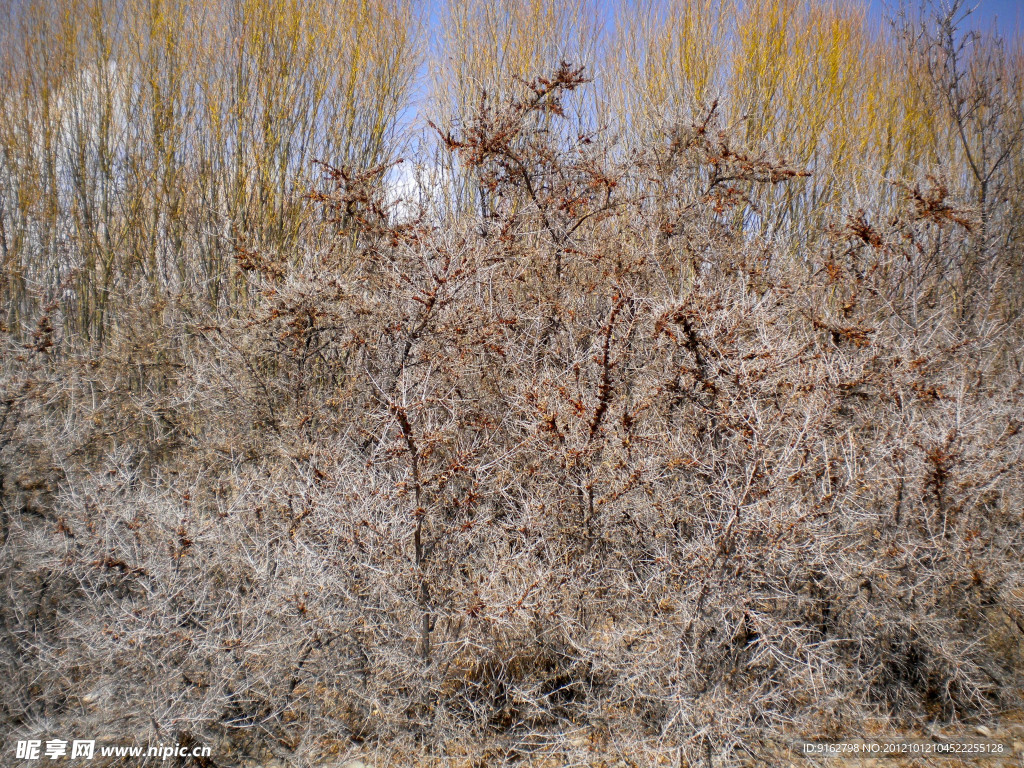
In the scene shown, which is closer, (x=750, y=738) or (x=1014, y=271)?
(x=750, y=738)

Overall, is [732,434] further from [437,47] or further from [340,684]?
[437,47]

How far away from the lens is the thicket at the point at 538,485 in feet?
10.0

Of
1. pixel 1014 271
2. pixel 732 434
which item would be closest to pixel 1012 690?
pixel 732 434

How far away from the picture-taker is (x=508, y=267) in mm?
4637

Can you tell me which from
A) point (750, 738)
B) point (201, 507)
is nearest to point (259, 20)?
point (201, 507)

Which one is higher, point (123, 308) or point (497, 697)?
point (123, 308)

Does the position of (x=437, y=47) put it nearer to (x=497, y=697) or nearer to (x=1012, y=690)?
(x=497, y=697)

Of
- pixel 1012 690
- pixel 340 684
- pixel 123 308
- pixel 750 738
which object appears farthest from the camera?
pixel 123 308

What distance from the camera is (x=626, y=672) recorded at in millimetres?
3068

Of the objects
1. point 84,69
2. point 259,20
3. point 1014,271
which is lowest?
point 1014,271

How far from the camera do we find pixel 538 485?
140 inches

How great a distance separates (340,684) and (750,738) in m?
2.02

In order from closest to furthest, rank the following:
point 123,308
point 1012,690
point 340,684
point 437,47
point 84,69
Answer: point 340,684
point 1012,690
point 123,308
point 84,69
point 437,47

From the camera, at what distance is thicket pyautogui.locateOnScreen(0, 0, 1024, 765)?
10.0 feet
